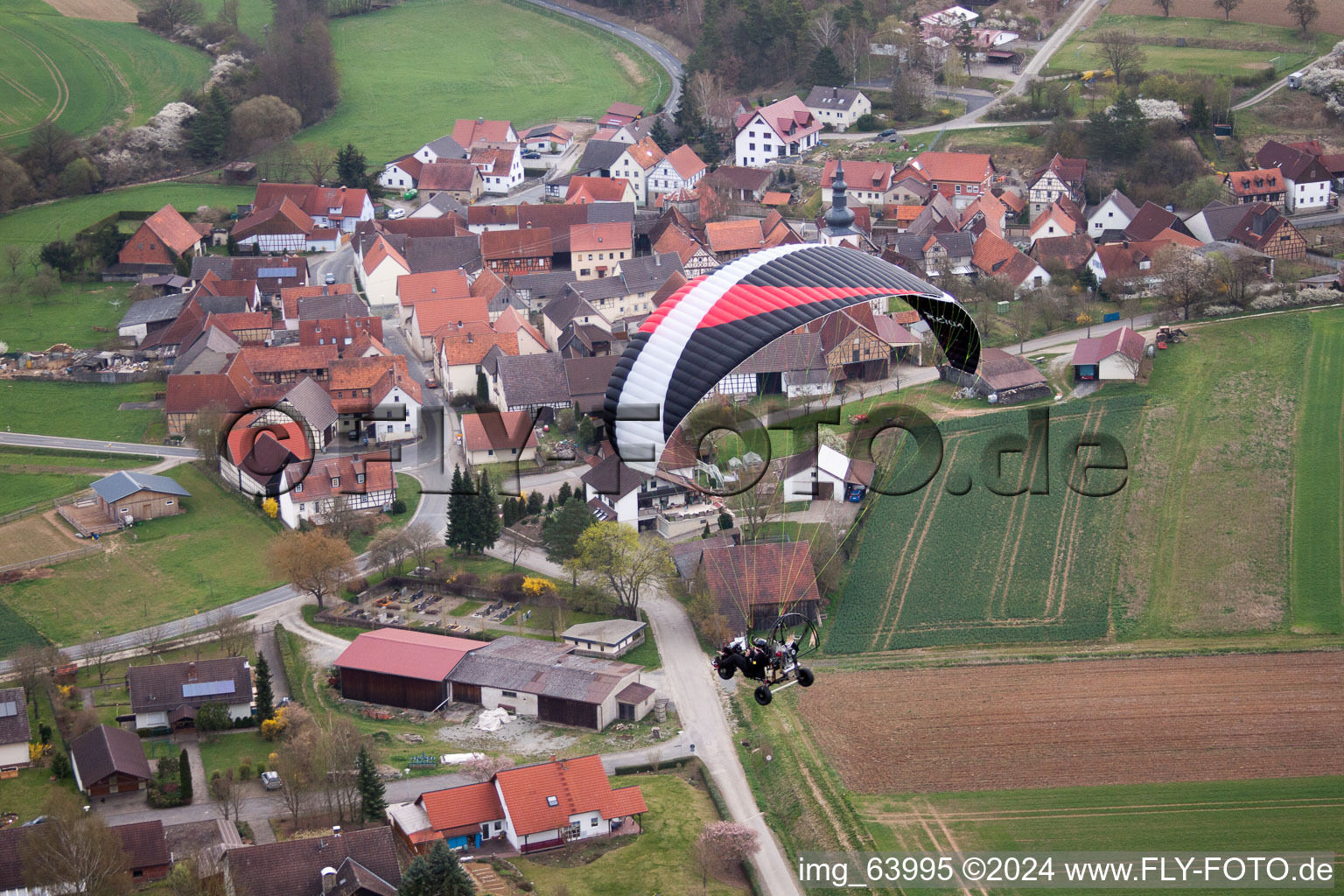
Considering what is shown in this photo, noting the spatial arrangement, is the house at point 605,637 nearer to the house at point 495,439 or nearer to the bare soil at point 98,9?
the house at point 495,439

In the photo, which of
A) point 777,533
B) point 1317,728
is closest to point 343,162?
point 777,533

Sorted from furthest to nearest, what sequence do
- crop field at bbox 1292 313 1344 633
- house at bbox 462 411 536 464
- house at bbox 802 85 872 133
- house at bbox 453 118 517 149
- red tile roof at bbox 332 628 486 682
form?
house at bbox 453 118 517 149 → house at bbox 802 85 872 133 → house at bbox 462 411 536 464 → red tile roof at bbox 332 628 486 682 → crop field at bbox 1292 313 1344 633

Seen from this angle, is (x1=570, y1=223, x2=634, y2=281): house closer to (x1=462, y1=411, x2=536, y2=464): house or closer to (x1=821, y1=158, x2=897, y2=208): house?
(x1=821, y1=158, x2=897, y2=208): house

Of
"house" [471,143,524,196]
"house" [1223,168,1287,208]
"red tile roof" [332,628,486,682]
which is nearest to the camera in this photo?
"red tile roof" [332,628,486,682]

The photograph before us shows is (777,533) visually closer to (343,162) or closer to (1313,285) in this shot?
(1313,285)

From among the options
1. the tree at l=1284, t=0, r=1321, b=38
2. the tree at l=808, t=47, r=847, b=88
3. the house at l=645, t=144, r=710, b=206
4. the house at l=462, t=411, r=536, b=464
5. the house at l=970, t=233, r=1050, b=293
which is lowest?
the house at l=462, t=411, r=536, b=464

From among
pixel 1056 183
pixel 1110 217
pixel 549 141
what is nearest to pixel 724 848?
pixel 1110 217

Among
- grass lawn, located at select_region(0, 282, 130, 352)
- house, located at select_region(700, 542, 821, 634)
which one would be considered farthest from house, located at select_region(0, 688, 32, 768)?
grass lawn, located at select_region(0, 282, 130, 352)
